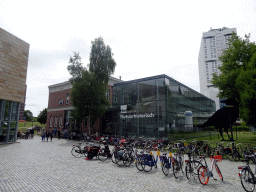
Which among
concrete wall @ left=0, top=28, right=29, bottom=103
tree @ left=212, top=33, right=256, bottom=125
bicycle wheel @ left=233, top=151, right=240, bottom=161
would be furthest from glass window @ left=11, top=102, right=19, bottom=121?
tree @ left=212, top=33, right=256, bottom=125

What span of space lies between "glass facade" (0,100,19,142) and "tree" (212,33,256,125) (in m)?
25.7

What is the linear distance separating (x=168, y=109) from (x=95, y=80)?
11458 mm

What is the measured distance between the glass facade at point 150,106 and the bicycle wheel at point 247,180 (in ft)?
48.5

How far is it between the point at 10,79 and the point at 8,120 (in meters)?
4.83

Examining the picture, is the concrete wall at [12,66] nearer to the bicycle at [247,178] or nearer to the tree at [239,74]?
the bicycle at [247,178]

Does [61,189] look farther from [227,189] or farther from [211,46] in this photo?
[211,46]

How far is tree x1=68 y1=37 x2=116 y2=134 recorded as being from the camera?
24.0 metres

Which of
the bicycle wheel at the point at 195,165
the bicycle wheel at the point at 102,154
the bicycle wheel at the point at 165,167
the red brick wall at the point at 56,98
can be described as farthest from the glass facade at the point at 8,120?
the bicycle wheel at the point at 195,165

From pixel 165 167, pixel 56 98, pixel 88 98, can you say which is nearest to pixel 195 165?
pixel 165 167

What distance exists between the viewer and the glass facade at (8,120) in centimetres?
1902

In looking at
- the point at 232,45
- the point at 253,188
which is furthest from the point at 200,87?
the point at 253,188

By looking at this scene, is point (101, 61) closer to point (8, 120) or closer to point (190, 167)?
point (8, 120)

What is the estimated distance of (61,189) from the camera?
213 inches

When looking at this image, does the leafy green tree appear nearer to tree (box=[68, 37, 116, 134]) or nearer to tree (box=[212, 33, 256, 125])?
tree (box=[68, 37, 116, 134])
